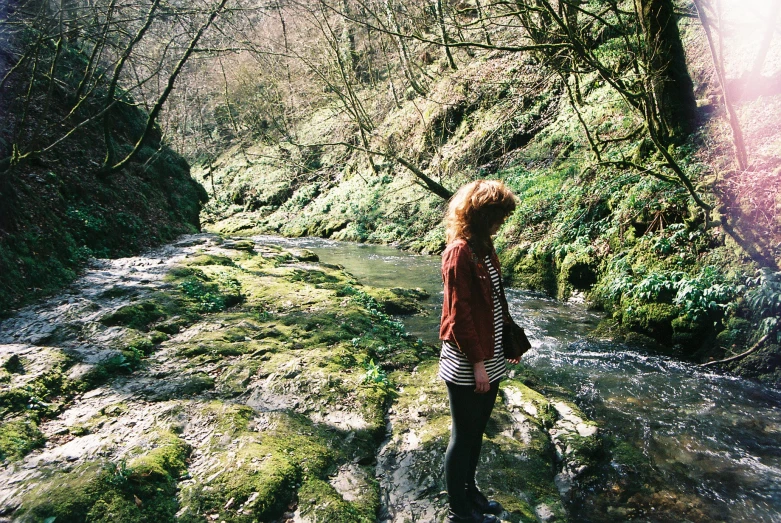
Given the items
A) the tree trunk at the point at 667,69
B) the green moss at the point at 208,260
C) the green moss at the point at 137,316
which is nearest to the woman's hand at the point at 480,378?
the green moss at the point at 137,316

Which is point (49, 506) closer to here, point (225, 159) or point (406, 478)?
point (406, 478)

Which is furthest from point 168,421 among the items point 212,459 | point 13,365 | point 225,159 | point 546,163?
point 225,159

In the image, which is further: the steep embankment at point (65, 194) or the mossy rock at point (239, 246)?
the mossy rock at point (239, 246)

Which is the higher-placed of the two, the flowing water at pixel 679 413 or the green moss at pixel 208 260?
the green moss at pixel 208 260

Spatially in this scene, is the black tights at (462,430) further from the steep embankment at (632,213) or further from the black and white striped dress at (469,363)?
the steep embankment at (632,213)

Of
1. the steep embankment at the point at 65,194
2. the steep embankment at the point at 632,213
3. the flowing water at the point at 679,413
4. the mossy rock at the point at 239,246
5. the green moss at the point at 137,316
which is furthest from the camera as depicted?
the mossy rock at the point at 239,246

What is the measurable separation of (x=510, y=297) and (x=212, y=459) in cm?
749

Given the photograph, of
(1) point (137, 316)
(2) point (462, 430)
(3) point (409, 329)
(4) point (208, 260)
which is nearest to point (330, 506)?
(2) point (462, 430)

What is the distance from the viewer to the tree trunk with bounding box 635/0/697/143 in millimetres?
7426

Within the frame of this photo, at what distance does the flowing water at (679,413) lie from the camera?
3775 millimetres

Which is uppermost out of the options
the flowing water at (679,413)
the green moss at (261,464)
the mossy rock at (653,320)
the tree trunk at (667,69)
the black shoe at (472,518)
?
the tree trunk at (667,69)

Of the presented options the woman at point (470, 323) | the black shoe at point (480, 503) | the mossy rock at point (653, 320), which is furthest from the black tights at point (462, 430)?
the mossy rock at point (653, 320)

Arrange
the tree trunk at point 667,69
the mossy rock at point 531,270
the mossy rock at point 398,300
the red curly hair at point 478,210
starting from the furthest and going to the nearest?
the mossy rock at point 531,270
the mossy rock at point 398,300
the tree trunk at point 667,69
the red curly hair at point 478,210

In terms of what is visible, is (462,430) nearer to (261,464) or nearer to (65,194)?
(261,464)
